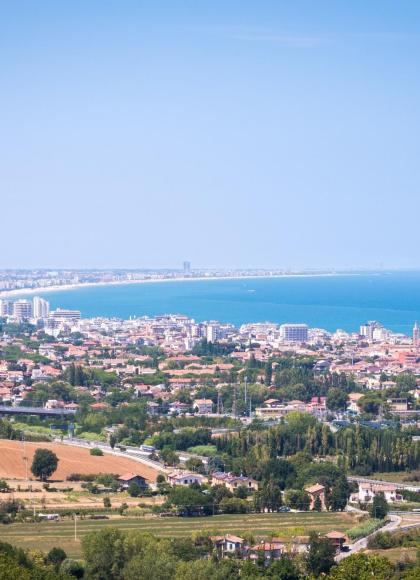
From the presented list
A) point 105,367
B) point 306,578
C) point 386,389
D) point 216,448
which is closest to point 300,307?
point 105,367

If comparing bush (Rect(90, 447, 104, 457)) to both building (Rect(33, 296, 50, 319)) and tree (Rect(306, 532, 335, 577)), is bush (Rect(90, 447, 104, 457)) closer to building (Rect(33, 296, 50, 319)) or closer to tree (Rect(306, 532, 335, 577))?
tree (Rect(306, 532, 335, 577))

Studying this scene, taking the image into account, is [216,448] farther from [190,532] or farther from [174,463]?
[190,532]

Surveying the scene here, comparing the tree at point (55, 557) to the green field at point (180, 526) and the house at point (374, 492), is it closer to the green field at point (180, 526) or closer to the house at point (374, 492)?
the green field at point (180, 526)

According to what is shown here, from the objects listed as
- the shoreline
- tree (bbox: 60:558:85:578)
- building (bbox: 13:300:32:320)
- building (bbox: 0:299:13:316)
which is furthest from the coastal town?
the shoreline

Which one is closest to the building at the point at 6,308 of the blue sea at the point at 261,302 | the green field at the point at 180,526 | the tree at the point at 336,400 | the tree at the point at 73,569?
the blue sea at the point at 261,302

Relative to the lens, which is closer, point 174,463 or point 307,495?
point 307,495
